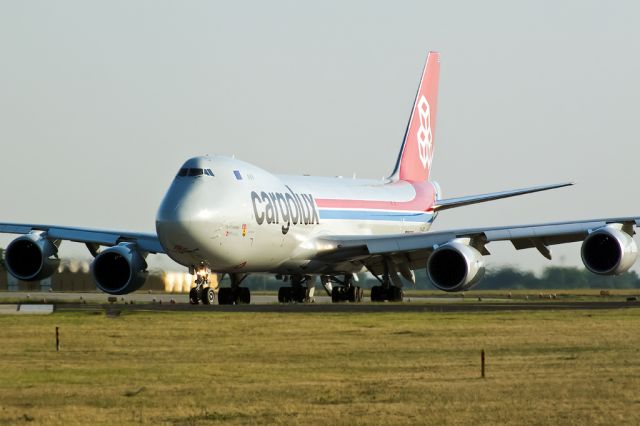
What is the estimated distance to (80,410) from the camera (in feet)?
56.9

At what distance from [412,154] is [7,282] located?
81.2ft

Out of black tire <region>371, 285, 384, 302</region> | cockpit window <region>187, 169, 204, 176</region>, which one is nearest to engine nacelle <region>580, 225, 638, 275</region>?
black tire <region>371, 285, 384, 302</region>

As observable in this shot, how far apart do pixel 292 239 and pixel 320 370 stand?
23.7 metres

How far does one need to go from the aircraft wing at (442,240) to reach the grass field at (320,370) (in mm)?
9856

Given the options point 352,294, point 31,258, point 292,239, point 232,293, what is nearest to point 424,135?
point 352,294

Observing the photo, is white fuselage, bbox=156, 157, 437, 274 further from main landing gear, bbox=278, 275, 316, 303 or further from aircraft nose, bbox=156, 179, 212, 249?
main landing gear, bbox=278, 275, 316, 303

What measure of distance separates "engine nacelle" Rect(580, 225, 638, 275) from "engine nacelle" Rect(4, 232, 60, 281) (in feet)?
58.8

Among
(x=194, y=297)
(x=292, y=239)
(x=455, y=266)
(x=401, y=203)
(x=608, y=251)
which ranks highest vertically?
(x=401, y=203)

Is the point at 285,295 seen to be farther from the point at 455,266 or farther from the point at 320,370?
the point at 320,370

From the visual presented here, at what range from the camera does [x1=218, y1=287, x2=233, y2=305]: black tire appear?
46188 mm

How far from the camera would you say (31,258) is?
46594 millimetres

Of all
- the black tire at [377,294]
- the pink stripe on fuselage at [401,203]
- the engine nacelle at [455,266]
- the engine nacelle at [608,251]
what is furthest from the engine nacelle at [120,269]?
the engine nacelle at [608,251]

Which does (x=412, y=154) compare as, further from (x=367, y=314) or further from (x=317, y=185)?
(x=367, y=314)

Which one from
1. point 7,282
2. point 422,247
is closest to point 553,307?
point 422,247
